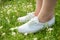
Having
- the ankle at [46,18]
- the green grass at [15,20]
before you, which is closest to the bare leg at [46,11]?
the ankle at [46,18]

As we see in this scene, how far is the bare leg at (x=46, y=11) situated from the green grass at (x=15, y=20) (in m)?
0.10

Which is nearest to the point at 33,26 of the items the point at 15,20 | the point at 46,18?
the point at 46,18

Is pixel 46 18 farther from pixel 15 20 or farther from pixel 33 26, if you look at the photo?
pixel 15 20

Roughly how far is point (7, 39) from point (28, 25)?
0.22m

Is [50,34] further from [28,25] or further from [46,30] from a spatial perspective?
[28,25]

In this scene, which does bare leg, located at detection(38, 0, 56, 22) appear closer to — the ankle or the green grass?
the ankle

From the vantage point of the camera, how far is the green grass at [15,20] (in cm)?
176

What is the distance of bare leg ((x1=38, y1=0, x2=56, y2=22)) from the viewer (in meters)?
1.71

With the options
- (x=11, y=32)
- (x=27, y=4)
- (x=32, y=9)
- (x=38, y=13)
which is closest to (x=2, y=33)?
(x=11, y=32)

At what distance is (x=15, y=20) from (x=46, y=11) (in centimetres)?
44

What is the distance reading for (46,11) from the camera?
1753 mm

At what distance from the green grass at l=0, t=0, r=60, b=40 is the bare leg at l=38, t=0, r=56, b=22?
102 millimetres

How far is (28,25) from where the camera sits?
5.97ft

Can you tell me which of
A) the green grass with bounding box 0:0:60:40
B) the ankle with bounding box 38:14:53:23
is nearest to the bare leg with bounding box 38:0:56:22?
the ankle with bounding box 38:14:53:23
